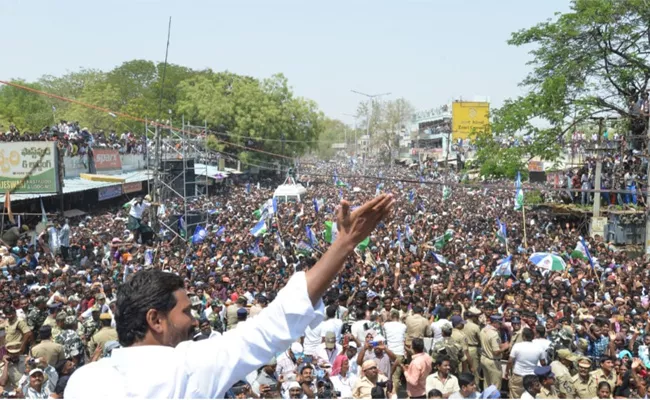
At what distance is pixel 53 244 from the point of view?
1528cm

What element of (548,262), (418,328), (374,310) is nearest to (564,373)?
(418,328)

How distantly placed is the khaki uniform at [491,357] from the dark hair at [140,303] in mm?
6201

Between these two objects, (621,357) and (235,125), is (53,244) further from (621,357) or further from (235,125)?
(235,125)

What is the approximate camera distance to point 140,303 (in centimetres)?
171

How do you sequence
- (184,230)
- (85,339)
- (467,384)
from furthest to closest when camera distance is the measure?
(184,230), (85,339), (467,384)

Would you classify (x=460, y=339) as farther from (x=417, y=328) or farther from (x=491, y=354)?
(x=417, y=328)

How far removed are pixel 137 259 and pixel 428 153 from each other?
6161 cm

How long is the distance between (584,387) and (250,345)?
17.5 ft

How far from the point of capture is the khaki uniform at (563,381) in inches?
239

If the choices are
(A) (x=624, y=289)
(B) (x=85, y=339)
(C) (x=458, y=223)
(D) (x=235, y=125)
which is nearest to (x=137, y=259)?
(B) (x=85, y=339)

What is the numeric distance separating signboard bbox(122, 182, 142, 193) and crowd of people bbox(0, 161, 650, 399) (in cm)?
778

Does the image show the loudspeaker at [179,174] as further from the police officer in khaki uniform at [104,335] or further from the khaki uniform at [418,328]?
the khaki uniform at [418,328]

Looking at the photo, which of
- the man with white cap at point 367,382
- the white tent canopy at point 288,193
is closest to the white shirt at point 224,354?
the man with white cap at point 367,382

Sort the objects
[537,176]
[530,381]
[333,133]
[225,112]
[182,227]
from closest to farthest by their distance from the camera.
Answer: [530,381]
[182,227]
[225,112]
[537,176]
[333,133]
